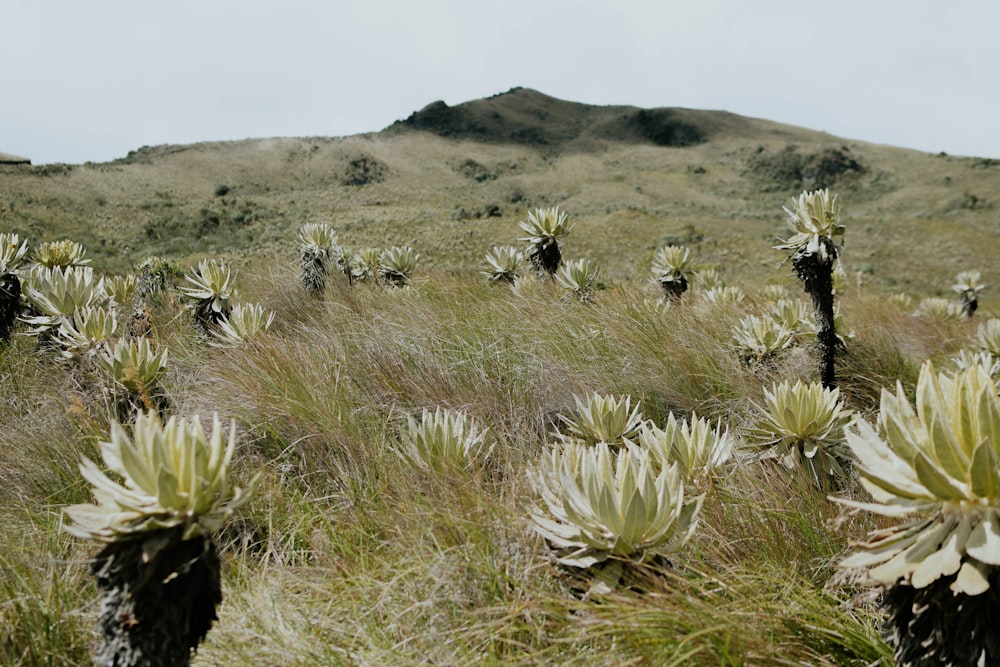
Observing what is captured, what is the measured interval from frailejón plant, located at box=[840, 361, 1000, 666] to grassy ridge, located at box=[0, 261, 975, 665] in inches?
14.1

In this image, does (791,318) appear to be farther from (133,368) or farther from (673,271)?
(133,368)

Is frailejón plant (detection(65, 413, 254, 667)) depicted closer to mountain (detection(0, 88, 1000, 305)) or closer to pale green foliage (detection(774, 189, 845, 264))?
pale green foliage (detection(774, 189, 845, 264))

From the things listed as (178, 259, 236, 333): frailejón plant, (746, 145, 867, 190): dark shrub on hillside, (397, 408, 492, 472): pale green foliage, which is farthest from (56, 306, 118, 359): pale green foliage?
→ (746, 145, 867, 190): dark shrub on hillside

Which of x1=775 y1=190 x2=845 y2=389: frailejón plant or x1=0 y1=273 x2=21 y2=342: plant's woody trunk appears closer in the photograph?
x1=775 y1=190 x2=845 y2=389: frailejón plant

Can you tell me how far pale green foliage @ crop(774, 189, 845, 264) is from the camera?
395cm

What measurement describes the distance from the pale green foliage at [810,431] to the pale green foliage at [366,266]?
5.38 meters

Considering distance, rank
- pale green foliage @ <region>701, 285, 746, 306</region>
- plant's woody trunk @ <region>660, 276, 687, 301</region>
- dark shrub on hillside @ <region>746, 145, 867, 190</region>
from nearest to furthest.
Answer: pale green foliage @ <region>701, 285, 746, 306</region>
plant's woody trunk @ <region>660, 276, 687, 301</region>
dark shrub on hillside @ <region>746, 145, 867, 190</region>

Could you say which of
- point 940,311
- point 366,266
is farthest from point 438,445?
point 940,311

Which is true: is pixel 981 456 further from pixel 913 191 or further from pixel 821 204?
pixel 913 191

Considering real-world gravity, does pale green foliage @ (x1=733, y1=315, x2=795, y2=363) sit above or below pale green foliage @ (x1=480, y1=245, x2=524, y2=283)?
below

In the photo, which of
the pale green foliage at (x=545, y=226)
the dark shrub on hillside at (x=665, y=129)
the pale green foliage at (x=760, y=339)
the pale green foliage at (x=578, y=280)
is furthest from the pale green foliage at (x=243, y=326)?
the dark shrub on hillside at (x=665, y=129)

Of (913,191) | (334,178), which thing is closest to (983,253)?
(913,191)

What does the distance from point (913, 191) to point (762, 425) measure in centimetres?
5677

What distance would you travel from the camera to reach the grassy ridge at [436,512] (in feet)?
5.66
